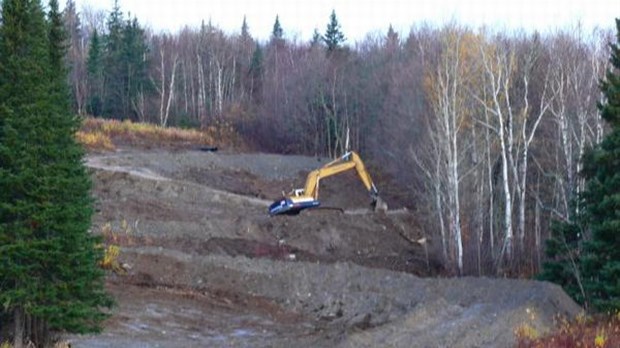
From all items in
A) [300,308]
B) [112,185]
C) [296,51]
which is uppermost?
[296,51]

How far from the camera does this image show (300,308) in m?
22.8

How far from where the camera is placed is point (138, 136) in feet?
184

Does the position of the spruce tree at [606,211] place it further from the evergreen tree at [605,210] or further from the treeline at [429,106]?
the treeline at [429,106]

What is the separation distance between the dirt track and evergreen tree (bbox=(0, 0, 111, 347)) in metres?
2.92

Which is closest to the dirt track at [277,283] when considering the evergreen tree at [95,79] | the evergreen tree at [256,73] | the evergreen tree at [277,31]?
the evergreen tree at [95,79]

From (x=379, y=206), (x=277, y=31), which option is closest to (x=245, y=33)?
(x=277, y=31)

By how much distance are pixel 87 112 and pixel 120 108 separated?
111 inches

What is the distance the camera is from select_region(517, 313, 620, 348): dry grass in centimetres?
1352

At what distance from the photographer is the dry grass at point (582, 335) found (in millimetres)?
13523

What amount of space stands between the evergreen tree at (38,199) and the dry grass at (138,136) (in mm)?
36280

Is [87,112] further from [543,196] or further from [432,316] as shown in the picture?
[432,316]

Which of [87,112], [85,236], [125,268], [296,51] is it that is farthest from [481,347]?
[296,51]

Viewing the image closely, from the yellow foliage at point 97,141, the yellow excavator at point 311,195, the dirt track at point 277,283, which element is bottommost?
the dirt track at point 277,283

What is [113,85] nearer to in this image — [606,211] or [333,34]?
[333,34]
